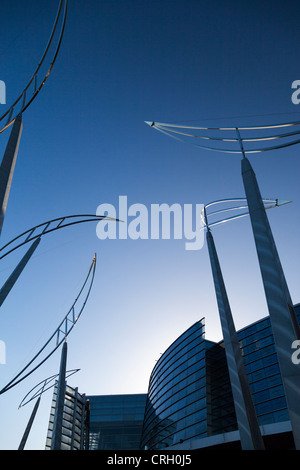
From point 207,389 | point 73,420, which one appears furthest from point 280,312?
point 73,420

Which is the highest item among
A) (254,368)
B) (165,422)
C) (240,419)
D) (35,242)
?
(35,242)

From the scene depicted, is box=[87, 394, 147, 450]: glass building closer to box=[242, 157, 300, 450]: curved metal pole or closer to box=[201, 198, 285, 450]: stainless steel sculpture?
box=[201, 198, 285, 450]: stainless steel sculpture

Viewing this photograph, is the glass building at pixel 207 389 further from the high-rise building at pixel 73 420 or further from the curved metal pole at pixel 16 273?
the curved metal pole at pixel 16 273

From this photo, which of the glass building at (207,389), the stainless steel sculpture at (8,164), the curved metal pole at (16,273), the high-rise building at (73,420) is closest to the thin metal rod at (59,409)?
the curved metal pole at (16,273)

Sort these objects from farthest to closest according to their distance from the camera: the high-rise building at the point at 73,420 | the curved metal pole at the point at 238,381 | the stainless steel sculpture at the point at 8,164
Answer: the high-rise building at the point at 73,420 < the curved metal pole at the point at 238,381 < the stainless steel sculpture at the point at 8,164

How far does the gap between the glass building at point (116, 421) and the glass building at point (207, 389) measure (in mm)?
35570

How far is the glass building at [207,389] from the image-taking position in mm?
34594

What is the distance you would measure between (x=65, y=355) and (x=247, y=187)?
2816 cm

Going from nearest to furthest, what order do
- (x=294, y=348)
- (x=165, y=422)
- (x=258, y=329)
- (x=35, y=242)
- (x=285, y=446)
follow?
(x=294, y=348)
(x=35, y=242)
(x=285, y=446)
(x=258, y=329)
(x=165, y=422)

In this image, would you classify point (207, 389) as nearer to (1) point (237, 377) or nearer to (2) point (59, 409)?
(2) point (59, 409)

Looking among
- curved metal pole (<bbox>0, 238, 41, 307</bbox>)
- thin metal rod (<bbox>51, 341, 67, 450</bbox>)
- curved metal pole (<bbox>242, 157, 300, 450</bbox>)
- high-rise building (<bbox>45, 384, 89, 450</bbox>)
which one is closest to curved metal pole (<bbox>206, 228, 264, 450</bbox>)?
curved metal pole (<bbox>242, 157, 300, 450</bbox>)
